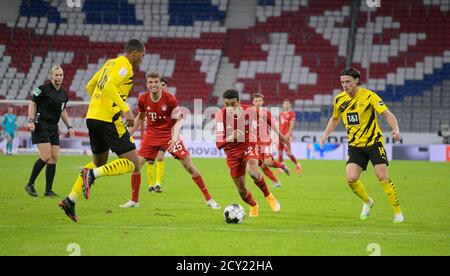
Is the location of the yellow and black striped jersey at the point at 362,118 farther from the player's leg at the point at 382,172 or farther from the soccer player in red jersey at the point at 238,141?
the soccer player in red jersey at the point at 238,141

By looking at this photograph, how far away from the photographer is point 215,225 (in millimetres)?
10656

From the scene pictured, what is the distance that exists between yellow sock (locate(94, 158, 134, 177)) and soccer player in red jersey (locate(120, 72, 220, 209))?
2002 mm

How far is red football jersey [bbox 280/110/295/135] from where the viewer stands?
953 inches

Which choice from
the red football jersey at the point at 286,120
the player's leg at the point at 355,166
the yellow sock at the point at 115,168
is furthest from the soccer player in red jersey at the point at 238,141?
the red football jersey at the point at 286,120

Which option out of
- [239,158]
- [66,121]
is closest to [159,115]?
[66,121]

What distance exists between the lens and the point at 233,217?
10812mm

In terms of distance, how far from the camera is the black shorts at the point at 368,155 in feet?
37.4

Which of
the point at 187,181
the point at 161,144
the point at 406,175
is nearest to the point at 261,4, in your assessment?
the point at 406,175

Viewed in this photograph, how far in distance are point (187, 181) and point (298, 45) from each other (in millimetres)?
25620

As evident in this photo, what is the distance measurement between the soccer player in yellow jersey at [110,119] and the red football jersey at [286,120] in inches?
538

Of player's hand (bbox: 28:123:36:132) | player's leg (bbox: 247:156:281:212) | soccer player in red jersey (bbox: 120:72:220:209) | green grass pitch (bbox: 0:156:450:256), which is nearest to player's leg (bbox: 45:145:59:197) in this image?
green grass pitch (bbox: 0:156:450:256)

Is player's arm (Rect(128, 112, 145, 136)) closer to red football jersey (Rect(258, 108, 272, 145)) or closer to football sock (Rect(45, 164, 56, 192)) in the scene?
football sock (Rect(45, 164, 56, 192))

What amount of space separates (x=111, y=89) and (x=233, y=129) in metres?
2.54
